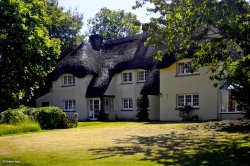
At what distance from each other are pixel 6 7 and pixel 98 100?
14978mm

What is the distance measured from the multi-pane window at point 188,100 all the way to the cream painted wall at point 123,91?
18.4ft

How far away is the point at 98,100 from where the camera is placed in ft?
119

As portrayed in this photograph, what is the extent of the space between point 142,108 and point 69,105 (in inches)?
368

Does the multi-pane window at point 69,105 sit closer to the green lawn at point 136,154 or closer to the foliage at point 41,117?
the foliage at point 41,117

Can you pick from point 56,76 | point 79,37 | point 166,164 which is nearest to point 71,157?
point 166,164

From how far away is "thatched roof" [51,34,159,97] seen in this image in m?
35.0

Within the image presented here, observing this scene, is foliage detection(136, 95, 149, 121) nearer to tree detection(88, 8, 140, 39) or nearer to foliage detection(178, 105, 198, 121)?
foliage detection(178, 105, 198, 121)

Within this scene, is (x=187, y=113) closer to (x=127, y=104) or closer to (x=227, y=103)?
(x=227, y=103)

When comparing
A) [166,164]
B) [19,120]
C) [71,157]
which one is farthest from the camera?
[19,120]

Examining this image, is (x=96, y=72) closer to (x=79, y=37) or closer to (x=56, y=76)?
(x=56, y=76)

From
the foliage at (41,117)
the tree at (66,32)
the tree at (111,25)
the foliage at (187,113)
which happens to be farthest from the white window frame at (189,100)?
the tree at (111,25)

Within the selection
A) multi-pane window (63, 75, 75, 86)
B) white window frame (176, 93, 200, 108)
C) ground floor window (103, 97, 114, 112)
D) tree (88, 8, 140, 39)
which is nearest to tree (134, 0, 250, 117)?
white window frame (176, 93, 200, 108)

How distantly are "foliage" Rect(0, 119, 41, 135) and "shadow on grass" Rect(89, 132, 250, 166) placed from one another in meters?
9.04

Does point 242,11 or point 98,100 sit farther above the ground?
point 242,11
